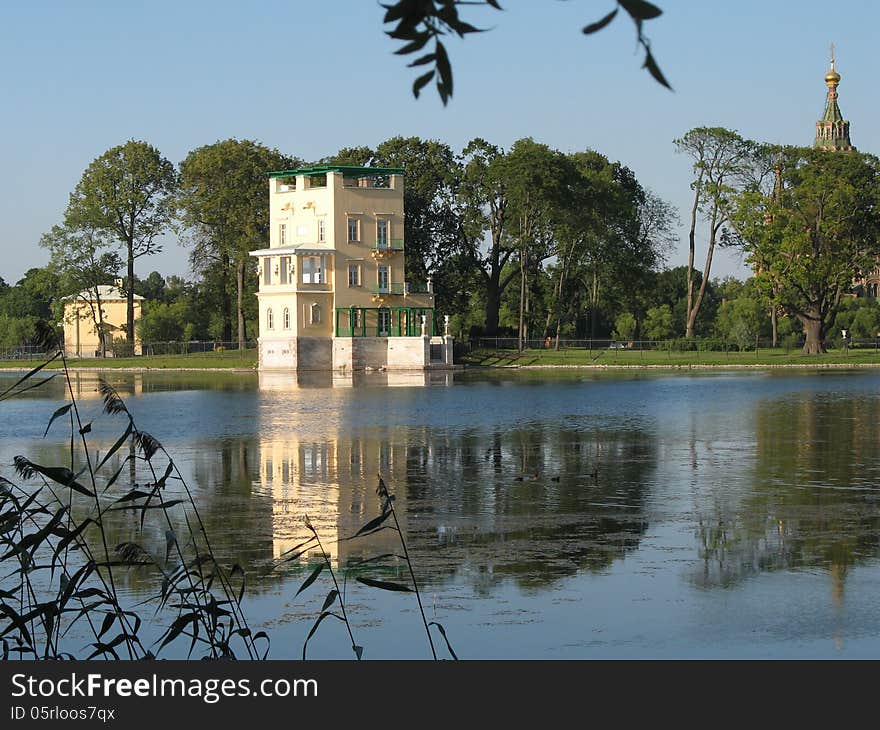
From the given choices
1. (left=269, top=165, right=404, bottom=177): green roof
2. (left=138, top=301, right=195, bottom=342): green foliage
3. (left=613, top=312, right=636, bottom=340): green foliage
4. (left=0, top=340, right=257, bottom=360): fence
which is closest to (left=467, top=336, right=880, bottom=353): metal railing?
(left=613, top=312, right=636, bottom=340): green foliage

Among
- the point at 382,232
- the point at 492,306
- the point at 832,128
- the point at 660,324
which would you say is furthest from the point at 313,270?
the point at 832,128

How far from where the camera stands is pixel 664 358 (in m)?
79.0

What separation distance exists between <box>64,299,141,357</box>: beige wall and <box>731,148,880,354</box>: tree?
140ft

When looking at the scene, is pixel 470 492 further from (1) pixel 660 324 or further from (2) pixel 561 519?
(1) pixel 660 324

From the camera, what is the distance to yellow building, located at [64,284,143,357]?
288 ft

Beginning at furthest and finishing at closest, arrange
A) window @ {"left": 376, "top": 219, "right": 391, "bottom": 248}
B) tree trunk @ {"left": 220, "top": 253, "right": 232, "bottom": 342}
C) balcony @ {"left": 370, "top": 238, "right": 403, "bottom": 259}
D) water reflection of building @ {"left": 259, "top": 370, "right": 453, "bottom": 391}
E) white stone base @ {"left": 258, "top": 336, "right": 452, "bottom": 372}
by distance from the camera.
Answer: tree trunk @ {"left": 220, "top": 253, "right": 232, "bottom": 342} → window @ {"left": 376, "top": 219, "right": 391, "bottom": 248} → balcony @ {"left": 370, "top": 238, "right": 403, "bottom": 259} → white stone base @ {"left": 258, "top": 336, "right": 452, "bottom": 372} → water reflection of building @ {"left": 259, "top": 370, "right": 453, "bottom": 391}

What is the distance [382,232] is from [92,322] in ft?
105

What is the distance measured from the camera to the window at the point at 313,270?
83.2 metres

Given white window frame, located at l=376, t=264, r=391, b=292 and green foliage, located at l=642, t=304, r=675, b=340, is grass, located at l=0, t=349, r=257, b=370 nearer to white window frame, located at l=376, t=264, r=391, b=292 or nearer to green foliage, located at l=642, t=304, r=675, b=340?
white window frame, located at l=376, t=264, r=391, b=292

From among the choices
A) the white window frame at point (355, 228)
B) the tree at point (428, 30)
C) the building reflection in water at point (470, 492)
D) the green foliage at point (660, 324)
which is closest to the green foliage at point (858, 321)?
the green foliage at point (660, 324)

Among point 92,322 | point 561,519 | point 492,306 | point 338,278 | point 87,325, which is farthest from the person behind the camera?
point 87,325

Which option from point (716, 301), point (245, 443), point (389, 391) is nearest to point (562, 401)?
point (389, 391)

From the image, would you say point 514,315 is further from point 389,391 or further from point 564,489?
point 564,489

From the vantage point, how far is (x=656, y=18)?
12.3ft
